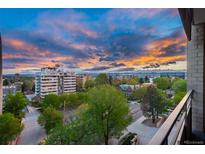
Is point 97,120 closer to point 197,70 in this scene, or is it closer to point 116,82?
point 116,82

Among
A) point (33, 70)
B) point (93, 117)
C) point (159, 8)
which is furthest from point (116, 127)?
point (159, 8)

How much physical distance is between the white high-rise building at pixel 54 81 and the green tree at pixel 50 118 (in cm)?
19

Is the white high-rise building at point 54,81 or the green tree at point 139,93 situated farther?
the green tree at point 139,93

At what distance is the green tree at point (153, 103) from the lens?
8.08 feet

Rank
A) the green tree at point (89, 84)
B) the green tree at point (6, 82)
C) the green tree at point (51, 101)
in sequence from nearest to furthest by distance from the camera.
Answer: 1. the green tree at point (6, 82)
2. the green tree at point (51, 101)
3. the green tree at point (89, 84)

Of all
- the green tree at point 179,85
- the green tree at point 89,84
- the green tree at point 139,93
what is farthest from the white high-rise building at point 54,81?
the green tree at point 179,85

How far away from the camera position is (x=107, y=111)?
2.59 m

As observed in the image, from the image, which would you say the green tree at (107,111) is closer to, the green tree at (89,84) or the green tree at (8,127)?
the green tree at (89,84)

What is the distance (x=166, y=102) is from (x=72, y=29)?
122 cm

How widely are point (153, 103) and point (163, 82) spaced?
264 mm

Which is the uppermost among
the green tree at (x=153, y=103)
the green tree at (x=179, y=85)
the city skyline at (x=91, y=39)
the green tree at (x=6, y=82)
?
the city skyline at (x=91, y=39)

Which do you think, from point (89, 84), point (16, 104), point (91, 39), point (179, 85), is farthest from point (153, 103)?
point (16, 104)
